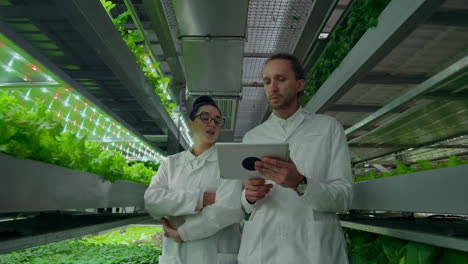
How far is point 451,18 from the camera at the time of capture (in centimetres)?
167

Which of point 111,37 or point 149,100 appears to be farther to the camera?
point 149,100

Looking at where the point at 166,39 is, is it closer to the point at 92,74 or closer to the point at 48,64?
the point at 92,74

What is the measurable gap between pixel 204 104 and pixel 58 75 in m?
0.96

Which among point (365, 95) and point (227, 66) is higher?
point (227, 66)

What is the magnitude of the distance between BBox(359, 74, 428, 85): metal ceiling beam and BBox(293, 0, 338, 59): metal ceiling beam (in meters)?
0.89

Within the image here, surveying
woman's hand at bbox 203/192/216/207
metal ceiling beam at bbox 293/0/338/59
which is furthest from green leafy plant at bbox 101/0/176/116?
metal ceiling beam at bbox 293/0/338/59

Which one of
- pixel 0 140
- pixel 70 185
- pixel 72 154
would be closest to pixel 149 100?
pixel 72 154

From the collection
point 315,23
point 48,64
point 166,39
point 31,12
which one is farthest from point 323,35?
point 31,12

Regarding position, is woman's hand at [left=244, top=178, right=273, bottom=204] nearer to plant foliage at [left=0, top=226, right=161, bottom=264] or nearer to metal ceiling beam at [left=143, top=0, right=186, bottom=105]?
plant foliage at [left=0, top=226, right=161, bottom=264]

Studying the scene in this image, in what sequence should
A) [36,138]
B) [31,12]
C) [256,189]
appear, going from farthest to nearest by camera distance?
1. [256,189]
2. [31,12]
3. [36,138]

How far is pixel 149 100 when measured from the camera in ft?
8.04

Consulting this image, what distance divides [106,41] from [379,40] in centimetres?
147

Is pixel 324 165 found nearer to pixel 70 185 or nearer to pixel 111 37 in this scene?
pixel 70 185

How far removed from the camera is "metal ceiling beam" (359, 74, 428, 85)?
2.32m
